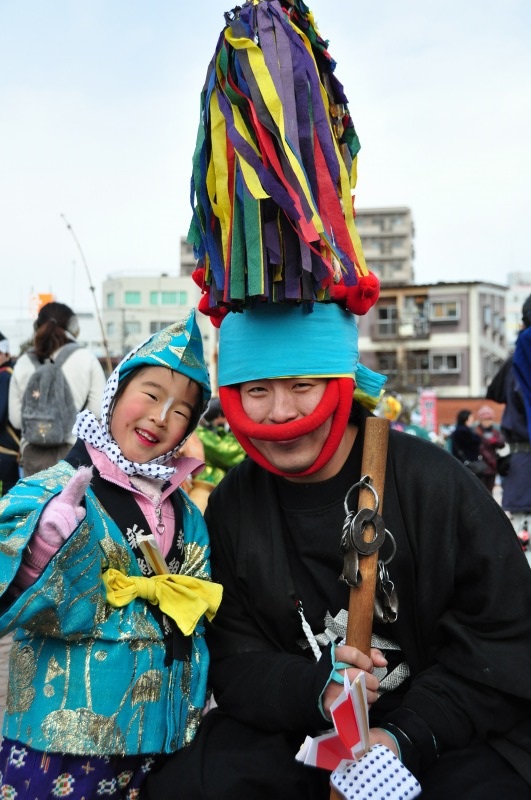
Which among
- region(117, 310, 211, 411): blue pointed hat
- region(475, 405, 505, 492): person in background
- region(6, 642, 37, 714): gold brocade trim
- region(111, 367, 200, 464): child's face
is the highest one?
region(117, 310, 211, 411): blue pointed hat

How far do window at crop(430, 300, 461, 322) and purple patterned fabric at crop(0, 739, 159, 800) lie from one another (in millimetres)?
41737

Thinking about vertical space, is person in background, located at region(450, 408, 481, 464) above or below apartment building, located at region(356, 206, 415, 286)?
below

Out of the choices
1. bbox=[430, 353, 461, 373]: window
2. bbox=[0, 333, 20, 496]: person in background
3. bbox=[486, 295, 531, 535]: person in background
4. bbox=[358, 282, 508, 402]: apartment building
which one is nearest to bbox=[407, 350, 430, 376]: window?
bbox=[358, 282, 508, 402]: apartment building

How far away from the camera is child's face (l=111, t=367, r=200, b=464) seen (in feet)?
8.05

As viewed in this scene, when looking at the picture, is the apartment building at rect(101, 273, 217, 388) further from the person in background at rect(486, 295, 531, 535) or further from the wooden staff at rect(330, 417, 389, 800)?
the wooden staff at rect(330, 417, 389, 800)

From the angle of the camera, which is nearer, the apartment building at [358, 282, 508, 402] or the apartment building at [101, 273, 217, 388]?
the apartment building at [358, 282, 508, 402]

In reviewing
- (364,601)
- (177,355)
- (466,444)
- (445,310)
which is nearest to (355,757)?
(364,601)

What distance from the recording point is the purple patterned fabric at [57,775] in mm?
2094

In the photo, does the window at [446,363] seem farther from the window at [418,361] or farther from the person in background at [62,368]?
the person in background at [62,368]

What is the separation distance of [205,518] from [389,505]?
594mm

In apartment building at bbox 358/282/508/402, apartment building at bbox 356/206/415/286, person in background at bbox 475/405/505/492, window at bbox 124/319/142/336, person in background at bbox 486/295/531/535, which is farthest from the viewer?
apartment building at bbox 356/206/415/286

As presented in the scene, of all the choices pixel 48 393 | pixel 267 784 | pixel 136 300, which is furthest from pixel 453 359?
pixel 267 784

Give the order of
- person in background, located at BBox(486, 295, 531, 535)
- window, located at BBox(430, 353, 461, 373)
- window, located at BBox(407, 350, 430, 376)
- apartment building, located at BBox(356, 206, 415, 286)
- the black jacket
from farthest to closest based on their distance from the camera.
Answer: apartment building, located at BBox(356, 206, 415, 286)
window, located at BBox(407, 350, 430, 376)
window, located at BBox(430, 353, 461, 373)
person in background, located at BBox(486, 295, 531, 535)
the black jacket

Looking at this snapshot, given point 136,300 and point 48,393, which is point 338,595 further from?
point 136,300
